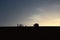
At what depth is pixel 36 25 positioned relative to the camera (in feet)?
148

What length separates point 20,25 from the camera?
49531 millimetres

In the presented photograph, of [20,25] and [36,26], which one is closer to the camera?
[36,26]

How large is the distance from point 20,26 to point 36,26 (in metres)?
6.10
